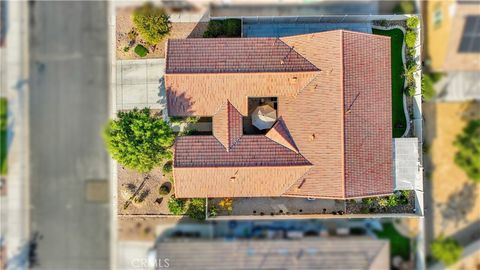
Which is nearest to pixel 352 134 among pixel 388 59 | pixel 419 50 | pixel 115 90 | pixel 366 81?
pixel 366 81

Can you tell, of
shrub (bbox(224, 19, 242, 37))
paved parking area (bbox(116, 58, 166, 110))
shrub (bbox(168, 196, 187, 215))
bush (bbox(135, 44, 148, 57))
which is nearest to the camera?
shrub (bbox(224, 19, 242, 37))

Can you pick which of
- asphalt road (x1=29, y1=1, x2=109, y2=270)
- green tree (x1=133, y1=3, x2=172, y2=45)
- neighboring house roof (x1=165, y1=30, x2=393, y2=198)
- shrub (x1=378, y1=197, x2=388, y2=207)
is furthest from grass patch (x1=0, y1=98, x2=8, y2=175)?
shrub (x1=378, y1=197, x2=388, y2=207)

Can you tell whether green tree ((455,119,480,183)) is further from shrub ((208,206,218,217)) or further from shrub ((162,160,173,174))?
shrub ((162,160,173,174))

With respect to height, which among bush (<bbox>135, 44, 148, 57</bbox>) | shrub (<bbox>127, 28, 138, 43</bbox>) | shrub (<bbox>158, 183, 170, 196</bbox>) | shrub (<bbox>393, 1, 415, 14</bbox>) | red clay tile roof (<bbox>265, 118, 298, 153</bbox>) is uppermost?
shrub (<bbox>393, 1, 415, 14</bbox>)

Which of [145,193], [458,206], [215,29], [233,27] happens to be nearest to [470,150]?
[458,206]

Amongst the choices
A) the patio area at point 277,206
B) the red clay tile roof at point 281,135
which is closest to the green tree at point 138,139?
the patio area at point 277,206

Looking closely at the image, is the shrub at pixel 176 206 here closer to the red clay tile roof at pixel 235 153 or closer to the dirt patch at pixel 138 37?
the red clay tile roof at pixel 235 153

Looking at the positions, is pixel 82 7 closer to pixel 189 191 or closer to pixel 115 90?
pixel 115 90

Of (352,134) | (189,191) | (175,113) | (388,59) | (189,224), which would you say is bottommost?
(189,224)
